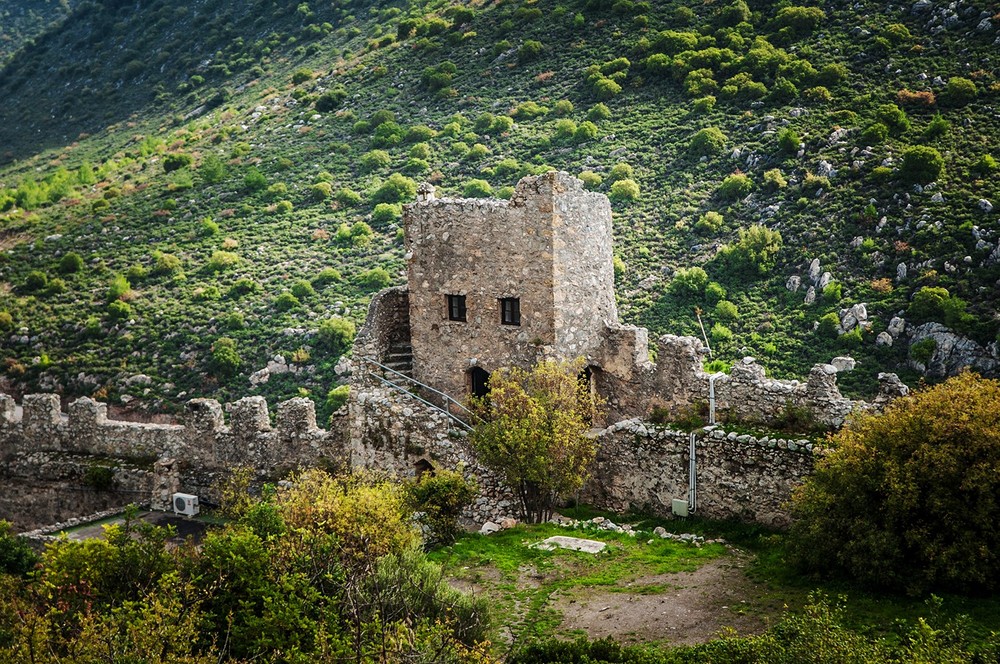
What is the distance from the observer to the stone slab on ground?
63.4ft

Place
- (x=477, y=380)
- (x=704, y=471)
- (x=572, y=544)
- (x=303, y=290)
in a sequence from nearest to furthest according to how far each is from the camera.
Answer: (x=572, y=544) → (x=704, y=471) → (x=477, y=380) → (x=303, y=290)

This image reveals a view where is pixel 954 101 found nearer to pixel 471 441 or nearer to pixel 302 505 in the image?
pixel 471 441

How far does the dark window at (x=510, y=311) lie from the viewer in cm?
2535

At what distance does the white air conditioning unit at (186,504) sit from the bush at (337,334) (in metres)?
19.5

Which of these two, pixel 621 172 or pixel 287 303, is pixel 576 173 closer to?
pixel 621 172

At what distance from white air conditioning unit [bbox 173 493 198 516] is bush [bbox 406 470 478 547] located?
9.16 metres

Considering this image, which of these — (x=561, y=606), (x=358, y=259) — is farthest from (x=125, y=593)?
(x=358, y=259)

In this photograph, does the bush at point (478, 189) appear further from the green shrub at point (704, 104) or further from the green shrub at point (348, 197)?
the green shrub at point (704, 104)

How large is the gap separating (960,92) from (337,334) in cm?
3151

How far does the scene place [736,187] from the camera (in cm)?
4953

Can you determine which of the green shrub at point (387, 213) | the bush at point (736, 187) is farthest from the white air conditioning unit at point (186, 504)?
the bush at point (736, 187)

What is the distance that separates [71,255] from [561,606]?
49018 mm

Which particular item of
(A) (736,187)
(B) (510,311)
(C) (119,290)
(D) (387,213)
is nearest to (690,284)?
(A) (736,187)

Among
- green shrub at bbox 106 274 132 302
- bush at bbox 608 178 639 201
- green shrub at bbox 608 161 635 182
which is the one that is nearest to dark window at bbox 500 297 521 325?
bush at bbox 608 178 639 201
